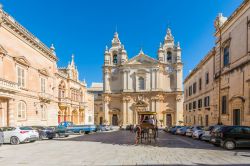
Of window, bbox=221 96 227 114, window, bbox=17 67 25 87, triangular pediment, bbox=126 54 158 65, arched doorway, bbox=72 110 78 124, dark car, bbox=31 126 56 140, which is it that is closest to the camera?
dark car, bbox=31 126 56 140

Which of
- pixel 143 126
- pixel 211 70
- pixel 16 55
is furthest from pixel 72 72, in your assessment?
pixel 143 126

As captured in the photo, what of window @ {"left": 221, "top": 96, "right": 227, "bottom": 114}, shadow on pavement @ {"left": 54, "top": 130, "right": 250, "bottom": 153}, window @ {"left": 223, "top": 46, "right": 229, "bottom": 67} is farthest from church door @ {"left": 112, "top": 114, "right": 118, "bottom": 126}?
window @ {"left": 223, "top": 46, "right": 229, "bottom": 67}

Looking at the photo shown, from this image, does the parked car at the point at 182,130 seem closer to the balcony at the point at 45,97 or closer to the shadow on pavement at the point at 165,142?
the shadow on pavement at the point at 165,142

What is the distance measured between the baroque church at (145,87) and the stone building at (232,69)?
28.2m

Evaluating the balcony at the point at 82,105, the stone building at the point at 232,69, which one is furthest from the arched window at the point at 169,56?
the stone building at the point at 232,69

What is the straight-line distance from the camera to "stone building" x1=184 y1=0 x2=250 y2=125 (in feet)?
62.0

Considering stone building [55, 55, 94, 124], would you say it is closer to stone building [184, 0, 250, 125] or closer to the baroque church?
the baroque church

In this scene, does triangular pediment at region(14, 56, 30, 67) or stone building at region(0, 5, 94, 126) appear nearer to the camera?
stone building at region(0, 5, 94, 126)

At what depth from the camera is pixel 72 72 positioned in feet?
156

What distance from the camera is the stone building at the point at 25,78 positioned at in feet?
72.6

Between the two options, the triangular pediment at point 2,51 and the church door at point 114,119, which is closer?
the triangular pediment at point 2,51

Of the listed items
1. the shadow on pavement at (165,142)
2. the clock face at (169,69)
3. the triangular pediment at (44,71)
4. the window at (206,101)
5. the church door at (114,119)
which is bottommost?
the church door at (114,119)

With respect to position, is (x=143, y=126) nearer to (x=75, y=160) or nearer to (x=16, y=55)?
(x=75, y=160)

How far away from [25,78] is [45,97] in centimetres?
487
